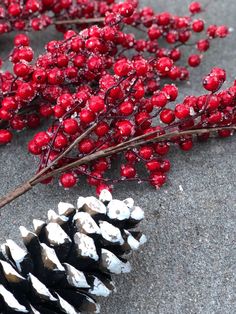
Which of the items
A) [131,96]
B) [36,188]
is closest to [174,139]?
[131,96]

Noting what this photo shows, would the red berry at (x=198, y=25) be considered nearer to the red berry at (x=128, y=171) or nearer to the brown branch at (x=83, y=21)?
the brown branch at (x=83, y=21)

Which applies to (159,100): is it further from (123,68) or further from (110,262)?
(110,262)

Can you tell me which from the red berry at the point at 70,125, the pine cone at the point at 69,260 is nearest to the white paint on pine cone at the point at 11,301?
the pine cone at the point at 69,260

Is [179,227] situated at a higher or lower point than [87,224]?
lower

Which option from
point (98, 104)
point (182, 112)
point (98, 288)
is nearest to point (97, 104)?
point (98, 104)

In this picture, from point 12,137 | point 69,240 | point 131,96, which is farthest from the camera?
point 12,137

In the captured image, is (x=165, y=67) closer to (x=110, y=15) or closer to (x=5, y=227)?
(x=110, y=15)
